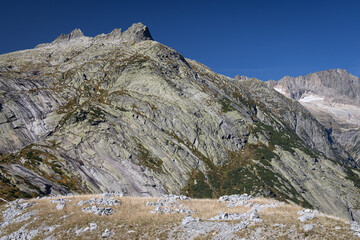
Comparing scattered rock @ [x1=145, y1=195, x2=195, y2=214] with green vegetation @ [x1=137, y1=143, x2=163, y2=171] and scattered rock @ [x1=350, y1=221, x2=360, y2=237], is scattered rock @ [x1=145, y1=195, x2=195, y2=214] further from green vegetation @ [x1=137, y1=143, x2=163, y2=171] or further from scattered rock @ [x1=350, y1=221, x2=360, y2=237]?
green vegetation @ [x1=137, y1=143, x2=163, y2=171]

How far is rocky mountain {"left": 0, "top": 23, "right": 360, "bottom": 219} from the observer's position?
89.6 m

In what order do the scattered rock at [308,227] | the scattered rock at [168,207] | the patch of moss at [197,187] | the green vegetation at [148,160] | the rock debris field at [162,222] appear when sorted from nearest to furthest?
1. the scattered rock at [308,227]
2. the rock debris field at [162,222]
3. the scattered rock at [168,207]
4. the patch of moss at [197,187]
5. the green vegetation at [148,160]

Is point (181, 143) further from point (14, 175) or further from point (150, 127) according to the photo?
point (14, 175)

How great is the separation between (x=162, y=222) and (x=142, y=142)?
95.9 meters

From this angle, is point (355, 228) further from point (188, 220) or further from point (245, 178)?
point (245, 178)

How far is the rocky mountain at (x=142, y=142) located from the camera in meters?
89.6

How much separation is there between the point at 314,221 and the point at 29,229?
25369 mm

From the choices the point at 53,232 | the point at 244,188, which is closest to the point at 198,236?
the point at 53,232

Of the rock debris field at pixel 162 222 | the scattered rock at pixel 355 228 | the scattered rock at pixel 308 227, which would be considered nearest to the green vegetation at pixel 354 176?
the rock debris field at pixel 162 222

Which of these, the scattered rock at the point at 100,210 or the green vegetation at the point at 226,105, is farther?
the green vegetation at the point at 226,105

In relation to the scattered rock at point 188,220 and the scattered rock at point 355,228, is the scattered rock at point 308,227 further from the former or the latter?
the scattered rock at point 188,220

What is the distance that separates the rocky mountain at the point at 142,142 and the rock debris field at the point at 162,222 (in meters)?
34.8

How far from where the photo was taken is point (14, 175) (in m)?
65.4

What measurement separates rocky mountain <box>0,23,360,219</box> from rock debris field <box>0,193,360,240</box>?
114 feet
